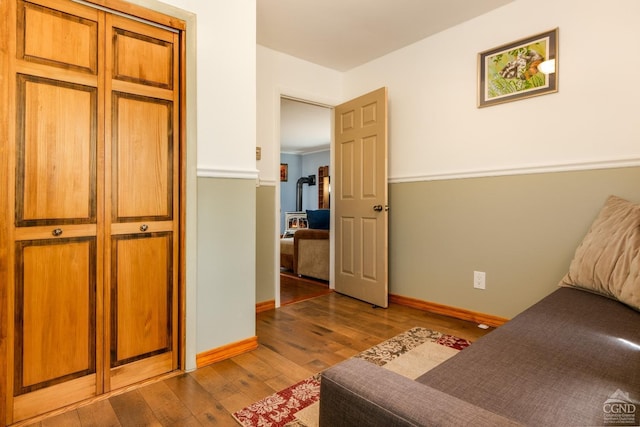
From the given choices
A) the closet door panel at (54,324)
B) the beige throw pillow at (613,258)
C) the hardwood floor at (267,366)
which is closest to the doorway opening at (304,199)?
the hardwood floor at (267,366)

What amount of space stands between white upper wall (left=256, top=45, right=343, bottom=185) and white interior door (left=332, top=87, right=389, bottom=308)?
47 centimetres

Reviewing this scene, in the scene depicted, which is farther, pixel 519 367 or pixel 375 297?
pixel 375 297

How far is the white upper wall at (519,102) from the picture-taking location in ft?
6.50

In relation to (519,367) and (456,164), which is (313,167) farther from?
(519,367)

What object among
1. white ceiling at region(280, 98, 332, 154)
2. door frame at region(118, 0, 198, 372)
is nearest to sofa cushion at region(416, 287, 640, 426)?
door frame at region(118, 0, 198, 372)

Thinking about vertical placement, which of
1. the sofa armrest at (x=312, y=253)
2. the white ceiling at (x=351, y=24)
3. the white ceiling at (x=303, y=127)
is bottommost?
the sofa armrest at (x=312, y=253)

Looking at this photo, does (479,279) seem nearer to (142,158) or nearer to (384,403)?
(384,403)

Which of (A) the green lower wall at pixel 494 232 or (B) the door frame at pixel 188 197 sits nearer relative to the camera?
(B) the door frame at pixel 188 197

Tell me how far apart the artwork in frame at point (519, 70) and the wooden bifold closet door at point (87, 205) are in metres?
2.15

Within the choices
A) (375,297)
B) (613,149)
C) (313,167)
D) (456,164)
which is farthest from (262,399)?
(313,167)

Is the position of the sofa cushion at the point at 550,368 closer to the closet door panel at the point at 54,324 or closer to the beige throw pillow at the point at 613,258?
the beige throw pillow at the point at 613,258

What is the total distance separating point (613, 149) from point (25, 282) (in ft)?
10.2

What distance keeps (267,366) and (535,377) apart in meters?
1.44

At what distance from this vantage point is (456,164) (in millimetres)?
2717
